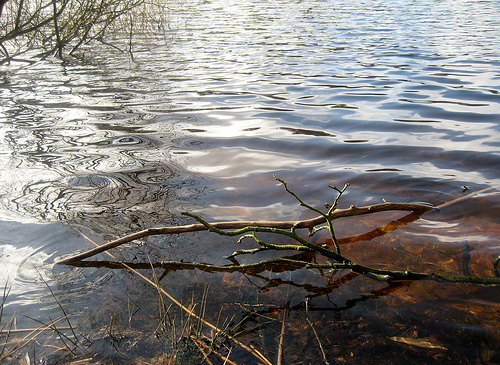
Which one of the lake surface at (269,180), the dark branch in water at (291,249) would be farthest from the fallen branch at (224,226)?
the lake surface at (269,180)

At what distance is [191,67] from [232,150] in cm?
480

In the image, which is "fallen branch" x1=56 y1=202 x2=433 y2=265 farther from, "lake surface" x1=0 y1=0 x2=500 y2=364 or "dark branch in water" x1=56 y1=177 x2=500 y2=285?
"lake surface" x1=0 y1=0 x2=500 y2=364

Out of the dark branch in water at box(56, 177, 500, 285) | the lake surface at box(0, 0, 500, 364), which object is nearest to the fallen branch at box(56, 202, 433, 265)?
the dark branch in water at box(56, 177, 500, 285)

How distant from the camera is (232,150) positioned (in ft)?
14.1

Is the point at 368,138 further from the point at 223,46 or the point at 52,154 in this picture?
the point at 223,46

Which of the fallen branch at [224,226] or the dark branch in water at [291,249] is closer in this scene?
the dark branch in water at [291,249]

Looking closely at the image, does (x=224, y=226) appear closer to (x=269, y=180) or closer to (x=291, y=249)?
(x=291, y=249)

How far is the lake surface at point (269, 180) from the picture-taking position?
191 cm

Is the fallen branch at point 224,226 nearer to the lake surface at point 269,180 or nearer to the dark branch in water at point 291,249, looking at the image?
the dark branch in water at point 291,249

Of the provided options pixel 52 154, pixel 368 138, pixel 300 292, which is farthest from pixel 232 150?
pixel 300 292

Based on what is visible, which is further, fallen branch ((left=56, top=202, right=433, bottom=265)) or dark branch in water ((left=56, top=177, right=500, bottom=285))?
fallen branch ((left=56, top=202, right=433, bottom=265))

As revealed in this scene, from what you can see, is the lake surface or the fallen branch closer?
the lake surface

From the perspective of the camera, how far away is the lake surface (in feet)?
6.25

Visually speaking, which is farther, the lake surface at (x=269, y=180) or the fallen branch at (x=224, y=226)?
the fallen branch at (x=224, y=226)
